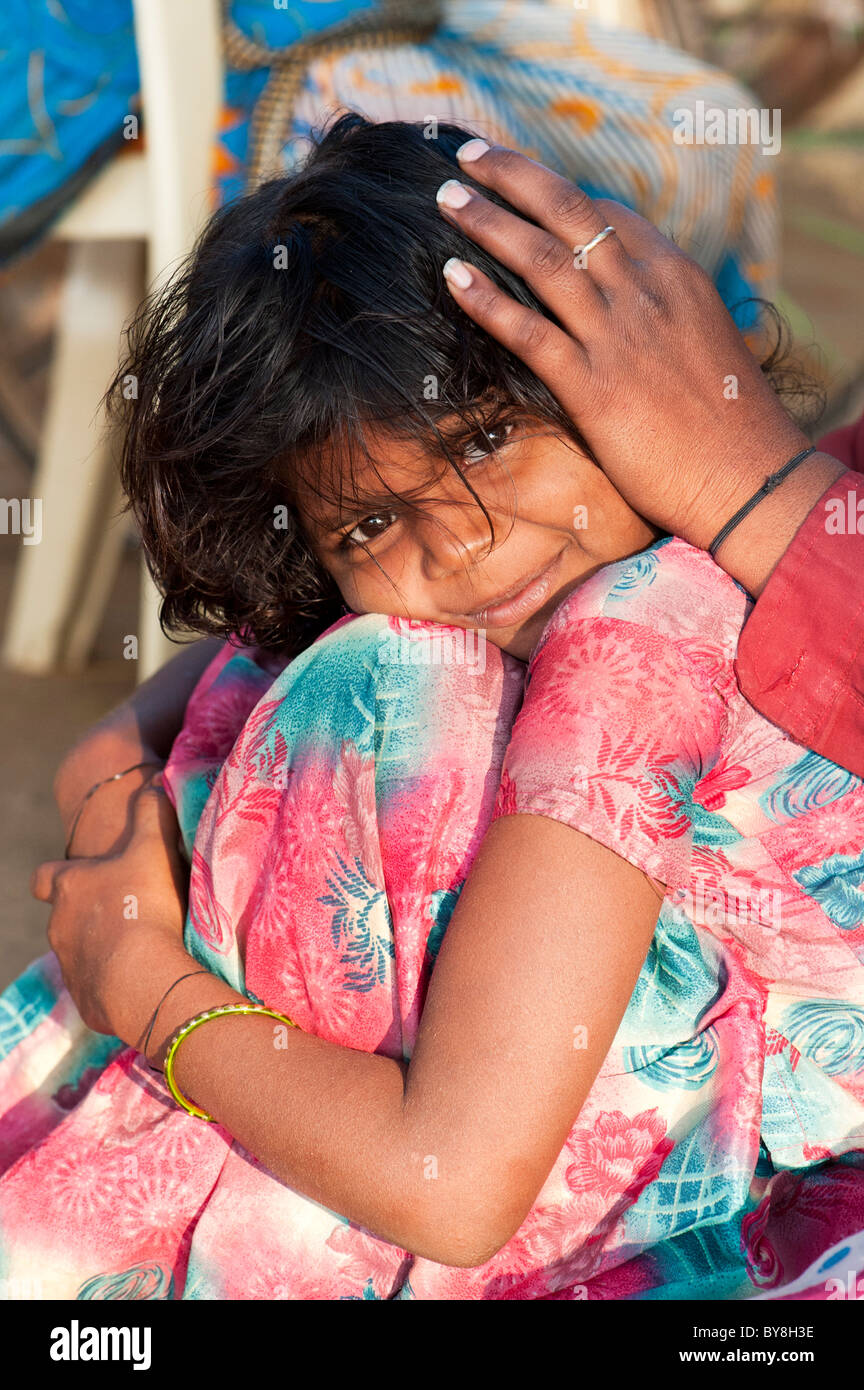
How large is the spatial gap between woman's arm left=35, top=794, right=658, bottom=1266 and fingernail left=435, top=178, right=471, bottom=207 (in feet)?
1.54

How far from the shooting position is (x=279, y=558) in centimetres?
127

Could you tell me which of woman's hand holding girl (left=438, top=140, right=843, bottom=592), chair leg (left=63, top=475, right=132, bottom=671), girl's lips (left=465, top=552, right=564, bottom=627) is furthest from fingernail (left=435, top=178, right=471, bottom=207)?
chair leg (left=63, top=475, right=132, bottom=671)

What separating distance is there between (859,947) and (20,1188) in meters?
0.70

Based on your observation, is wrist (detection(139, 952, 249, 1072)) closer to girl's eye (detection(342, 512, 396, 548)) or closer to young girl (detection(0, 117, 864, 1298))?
young girl (detection(0, 117, 864, 1298))

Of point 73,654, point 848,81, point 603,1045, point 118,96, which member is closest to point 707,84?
point 118,96

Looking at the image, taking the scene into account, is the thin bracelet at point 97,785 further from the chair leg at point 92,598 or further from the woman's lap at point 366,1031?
the chair leg at point 92,598

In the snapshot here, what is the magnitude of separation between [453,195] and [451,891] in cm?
53

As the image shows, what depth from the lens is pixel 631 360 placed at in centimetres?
97

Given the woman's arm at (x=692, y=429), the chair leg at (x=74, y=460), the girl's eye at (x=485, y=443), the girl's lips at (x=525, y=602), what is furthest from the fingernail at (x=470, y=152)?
the chair leg at (x=74, y=460)

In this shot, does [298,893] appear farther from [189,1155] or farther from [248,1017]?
[189,1155]

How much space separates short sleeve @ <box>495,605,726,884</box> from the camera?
88 centimetres

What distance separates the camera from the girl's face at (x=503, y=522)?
3.41 feet
